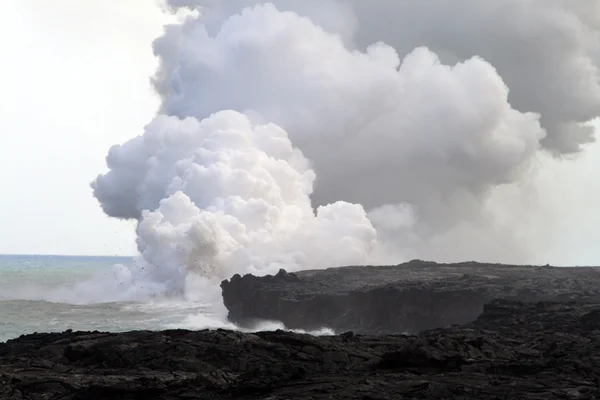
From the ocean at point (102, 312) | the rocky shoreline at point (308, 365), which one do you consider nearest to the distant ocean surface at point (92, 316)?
the ocean at point (102, 312)

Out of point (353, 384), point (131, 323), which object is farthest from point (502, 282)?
point (353, 384)

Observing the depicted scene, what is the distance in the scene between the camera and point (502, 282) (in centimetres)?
8069

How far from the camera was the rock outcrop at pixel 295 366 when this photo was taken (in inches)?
953

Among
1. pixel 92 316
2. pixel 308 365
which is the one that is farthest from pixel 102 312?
pixel 308 365

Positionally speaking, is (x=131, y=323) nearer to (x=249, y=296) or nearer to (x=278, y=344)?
(x=249, y=296)

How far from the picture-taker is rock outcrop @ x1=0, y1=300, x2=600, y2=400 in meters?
24.2

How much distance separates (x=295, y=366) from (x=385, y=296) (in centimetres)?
5168

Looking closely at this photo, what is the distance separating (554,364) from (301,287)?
64350 millimetres

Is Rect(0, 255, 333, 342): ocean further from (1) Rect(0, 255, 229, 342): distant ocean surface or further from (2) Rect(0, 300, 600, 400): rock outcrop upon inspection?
(2) Rect(0, 300, 600, 400): rock outcrop

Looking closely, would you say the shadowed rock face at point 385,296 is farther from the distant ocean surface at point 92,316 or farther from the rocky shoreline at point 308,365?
the rocky shoreline at point 308,365

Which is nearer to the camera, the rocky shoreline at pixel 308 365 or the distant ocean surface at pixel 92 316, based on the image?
the rocky shoreline at pixel 308 365

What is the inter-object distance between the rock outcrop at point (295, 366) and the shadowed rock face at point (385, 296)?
36693 mm

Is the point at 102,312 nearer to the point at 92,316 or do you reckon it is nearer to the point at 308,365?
the point at 92,316

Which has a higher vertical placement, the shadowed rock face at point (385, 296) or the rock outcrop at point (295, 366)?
the shadowed rock face at point (385, 296)
